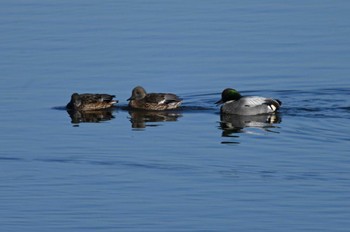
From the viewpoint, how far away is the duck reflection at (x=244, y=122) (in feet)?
67.9

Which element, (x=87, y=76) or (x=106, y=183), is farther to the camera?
(x=87, y=76)

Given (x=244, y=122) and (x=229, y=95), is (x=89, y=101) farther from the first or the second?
(x=244, y=122)

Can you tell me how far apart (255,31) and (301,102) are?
18.9 ft

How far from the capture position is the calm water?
15055mm

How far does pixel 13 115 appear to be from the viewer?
2145 cm

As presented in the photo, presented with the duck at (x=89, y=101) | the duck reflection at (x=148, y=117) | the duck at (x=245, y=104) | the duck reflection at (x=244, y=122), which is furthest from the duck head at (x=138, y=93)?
the duck reflection at (x=244, y=122)

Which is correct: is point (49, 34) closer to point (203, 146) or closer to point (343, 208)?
point (203, 146)

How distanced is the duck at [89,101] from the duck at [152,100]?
1.36 feet

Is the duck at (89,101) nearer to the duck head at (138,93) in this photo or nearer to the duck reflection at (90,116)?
the duck reflection at (90,116)

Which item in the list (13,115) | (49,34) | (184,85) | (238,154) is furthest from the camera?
(49,34)

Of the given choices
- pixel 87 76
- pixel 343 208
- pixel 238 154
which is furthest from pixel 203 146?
pixel 87 76

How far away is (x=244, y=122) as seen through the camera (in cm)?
2175

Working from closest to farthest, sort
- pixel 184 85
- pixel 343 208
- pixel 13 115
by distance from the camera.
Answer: pixel 343 208 < pixel 13 115 < pixel 184 85

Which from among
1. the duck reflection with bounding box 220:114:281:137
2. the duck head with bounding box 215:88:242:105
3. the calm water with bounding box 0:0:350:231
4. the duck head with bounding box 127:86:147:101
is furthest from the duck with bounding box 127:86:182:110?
the duck reflection with bounding box 220:114:281:137
